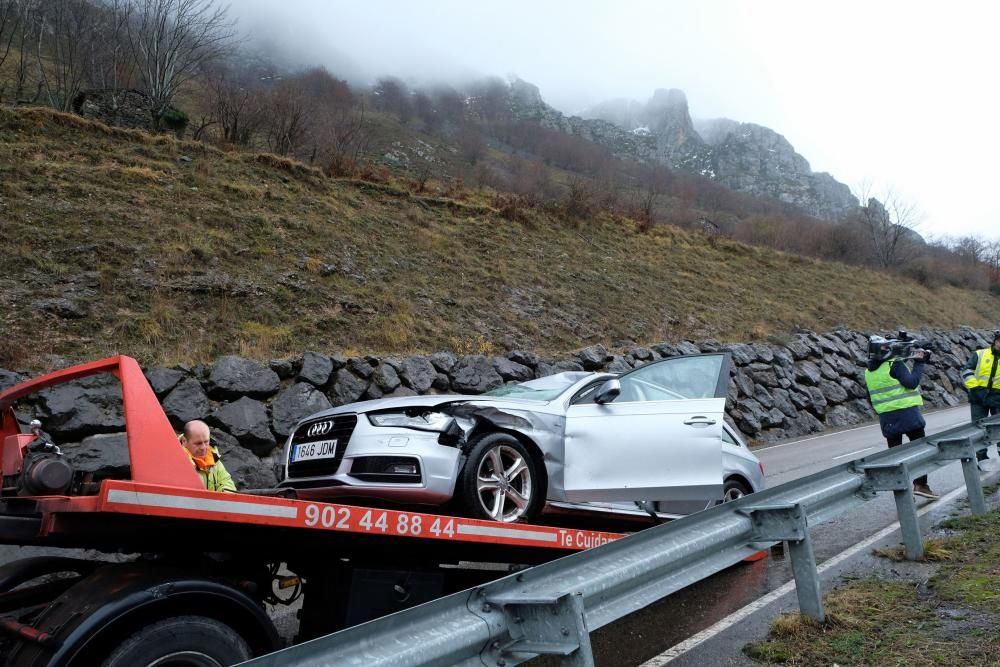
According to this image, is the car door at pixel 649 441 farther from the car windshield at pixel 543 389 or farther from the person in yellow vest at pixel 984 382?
the person in yellow vest at pixel 984 382

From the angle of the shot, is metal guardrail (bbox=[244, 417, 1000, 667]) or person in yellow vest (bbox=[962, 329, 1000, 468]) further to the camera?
person in yellow vest (bbox=[962, 329, 1000, 468])

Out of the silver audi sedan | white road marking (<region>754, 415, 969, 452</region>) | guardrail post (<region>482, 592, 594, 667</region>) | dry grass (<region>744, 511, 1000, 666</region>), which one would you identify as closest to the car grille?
the silver audi sedan

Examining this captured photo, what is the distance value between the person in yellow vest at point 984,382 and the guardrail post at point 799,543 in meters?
6.60

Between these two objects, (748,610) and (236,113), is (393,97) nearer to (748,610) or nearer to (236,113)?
(236,113)

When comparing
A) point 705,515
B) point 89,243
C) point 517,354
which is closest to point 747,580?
point 705,515

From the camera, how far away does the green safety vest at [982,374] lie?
9305mm

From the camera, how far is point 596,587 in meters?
3.03

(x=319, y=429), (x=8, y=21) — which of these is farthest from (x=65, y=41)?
(x=319, y=429)

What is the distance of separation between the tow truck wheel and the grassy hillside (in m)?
7.70

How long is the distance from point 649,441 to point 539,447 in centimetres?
104

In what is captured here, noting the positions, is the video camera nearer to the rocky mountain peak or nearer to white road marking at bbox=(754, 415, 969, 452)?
white road marking at bbox=(754, 415, 969, 452)

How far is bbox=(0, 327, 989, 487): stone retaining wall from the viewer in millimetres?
8242

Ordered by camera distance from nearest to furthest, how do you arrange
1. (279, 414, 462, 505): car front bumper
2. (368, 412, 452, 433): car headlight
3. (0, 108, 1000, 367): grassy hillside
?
(279, 414, 462, 505): car front bumper
(368, 412, 452, 433): car headlight
(0, 108, 1000, 367): grassy hillside

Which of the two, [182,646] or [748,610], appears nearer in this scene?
[182,646]
